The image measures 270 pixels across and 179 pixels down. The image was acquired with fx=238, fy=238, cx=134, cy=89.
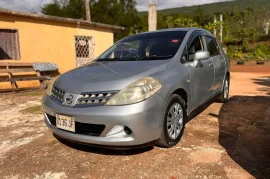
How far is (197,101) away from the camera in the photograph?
3611 millimetres

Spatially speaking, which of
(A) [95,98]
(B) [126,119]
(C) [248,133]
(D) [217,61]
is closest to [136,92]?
(B) [126,119]

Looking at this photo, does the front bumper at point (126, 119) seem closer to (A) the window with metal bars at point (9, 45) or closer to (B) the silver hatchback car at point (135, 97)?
Answer: (B) the silver hatchback car at point (135, 97)

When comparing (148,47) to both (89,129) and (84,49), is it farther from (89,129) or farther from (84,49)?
(84,49)

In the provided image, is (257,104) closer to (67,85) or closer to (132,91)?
(132,91)

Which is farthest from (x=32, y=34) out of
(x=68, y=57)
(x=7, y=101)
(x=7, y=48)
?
(x=7, y=101)

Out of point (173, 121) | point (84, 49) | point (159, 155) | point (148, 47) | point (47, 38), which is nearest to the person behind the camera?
point (159, 155)

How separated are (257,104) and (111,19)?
2740 cm

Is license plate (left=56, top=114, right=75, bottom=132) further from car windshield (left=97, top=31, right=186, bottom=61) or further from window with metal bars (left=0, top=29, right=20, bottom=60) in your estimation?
window with metal bars (left=0, top=29, right=20, bottom=60)

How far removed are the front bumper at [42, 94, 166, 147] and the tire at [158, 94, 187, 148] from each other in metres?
0.14

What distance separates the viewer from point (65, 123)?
271 centimetres

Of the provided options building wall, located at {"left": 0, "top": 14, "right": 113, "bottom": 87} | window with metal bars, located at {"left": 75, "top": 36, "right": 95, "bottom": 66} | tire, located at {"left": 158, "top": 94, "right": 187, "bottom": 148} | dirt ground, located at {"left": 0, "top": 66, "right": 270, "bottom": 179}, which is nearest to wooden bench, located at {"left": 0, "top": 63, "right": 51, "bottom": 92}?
building wall, located at {"left": 0, "top": 14, "right": 113, "bottom": 87}

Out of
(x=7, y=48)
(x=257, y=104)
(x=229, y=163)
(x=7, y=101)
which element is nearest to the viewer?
(x=229, y=163)

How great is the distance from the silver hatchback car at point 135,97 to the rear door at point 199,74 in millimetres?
15

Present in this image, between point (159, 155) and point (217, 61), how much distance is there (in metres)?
2.43
